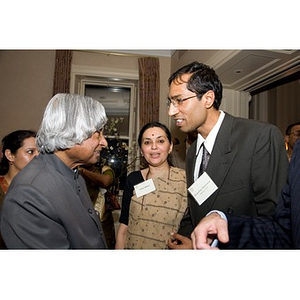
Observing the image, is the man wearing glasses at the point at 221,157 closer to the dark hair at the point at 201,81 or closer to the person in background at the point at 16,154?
the dark hair at the point at 201,81

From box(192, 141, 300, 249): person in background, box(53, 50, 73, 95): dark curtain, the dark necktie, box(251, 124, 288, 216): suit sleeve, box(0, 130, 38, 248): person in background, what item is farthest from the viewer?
box(53, 50, 73, 95): dark curtain

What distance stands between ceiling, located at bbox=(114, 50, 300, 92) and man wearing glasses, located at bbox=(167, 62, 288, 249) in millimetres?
914

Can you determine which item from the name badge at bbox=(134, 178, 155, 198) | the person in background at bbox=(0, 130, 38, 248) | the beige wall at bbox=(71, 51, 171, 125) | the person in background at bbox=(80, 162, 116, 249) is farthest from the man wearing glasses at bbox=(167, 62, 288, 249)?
the beige wall at bbox=(71, 51, 171, 125)

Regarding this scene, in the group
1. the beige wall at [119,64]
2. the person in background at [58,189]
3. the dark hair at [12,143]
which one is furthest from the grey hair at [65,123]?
the beige wall at [119,64]

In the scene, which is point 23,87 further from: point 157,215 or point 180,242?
point 180,242

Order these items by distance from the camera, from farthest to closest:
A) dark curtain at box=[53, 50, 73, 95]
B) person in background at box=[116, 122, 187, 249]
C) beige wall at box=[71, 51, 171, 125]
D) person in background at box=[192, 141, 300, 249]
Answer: beige wall at box=[71, 51, 171, 125]
dark curtain at box=[53, 50, 73, 95]
person in background at box=[116, 122, 187, 249]
person in background at box=[192, 141, 300, 249]

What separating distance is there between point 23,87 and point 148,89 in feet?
5.63

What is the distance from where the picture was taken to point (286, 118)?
3.17 meters

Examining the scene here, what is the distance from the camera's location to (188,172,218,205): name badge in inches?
44.8

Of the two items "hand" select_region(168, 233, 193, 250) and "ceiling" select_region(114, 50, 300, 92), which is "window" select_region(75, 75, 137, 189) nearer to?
"ceiling" select_region(114, 50, 300, 92)
